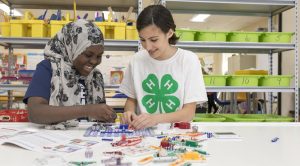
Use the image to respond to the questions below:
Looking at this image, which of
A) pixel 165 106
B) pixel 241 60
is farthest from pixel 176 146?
pixel 241 60

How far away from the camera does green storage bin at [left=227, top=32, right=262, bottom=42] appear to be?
9.80 ft

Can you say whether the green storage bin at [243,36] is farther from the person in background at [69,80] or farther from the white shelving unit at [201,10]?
the person in background at [69,80]

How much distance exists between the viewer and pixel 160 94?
1.53 metres

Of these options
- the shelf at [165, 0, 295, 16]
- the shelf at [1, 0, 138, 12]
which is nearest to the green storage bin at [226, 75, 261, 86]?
the shelf at [165, 0, 295, 16]

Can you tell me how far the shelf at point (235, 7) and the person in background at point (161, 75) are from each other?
1.53 m

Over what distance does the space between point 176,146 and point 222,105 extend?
480 cm

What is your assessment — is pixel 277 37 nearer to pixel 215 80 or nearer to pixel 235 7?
pixel 235 7

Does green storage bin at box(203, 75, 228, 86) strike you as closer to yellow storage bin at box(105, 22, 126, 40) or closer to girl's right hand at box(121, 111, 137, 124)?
yellow storage bin at box(105, 22, 126, 40)

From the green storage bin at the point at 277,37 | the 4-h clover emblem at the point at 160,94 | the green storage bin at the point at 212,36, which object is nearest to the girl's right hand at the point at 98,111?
the 4-h clover emblem at the point at 160,94

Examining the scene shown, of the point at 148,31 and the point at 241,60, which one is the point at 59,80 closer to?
the point at 148,31

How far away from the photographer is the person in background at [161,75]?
1.47m

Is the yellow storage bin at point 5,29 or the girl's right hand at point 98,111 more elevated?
the yellow storage bin at point 5,29

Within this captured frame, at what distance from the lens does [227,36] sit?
3.04 meters

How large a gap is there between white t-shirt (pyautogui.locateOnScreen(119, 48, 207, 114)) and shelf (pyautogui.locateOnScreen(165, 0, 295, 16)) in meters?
1.55
